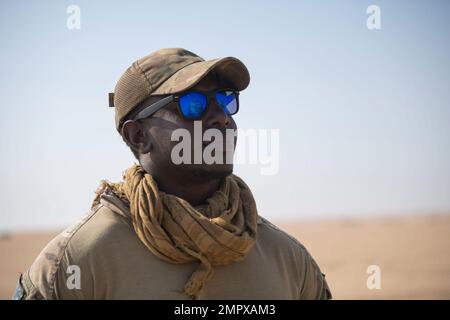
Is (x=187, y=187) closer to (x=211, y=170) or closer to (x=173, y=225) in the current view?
(x=211, y=170)

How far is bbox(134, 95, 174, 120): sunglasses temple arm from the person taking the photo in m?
3.76

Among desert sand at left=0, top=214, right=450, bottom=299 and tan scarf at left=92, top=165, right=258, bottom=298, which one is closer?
tan scarf at left=92, top=165, right=258, bottom=298

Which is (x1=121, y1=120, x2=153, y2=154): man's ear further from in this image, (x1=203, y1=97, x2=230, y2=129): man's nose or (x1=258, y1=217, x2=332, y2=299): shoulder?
(x1=258, y1=217, x2=332, y2=299): shoulder

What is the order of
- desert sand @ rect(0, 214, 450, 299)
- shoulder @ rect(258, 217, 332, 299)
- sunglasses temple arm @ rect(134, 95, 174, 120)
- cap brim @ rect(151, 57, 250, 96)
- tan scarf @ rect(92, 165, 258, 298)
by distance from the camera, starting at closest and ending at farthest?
tan scarf @ rect(92, 165, 258, 298), cap brim @ rect(151, 57, 250, 96), sunglasses temple arm @ rect(134, 95, 174, 120), shoulder @ rect(258, 217, 332, 299), desert sand @ rect(0, 214, 450, 299)

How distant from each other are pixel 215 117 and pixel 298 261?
94 cm

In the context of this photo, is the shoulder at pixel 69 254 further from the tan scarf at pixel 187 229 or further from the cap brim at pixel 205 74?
the cap brim at pixel 205 74

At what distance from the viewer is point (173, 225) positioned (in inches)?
140

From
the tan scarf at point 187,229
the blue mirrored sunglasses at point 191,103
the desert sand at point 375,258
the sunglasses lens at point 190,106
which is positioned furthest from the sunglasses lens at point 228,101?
the desert sand at point 375,258

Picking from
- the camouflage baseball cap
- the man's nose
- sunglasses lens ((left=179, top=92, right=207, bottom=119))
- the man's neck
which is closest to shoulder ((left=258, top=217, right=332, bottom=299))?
the man's neck

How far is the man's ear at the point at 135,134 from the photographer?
3896mm
